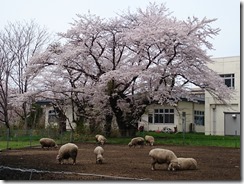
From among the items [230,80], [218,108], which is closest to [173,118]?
[218,108]

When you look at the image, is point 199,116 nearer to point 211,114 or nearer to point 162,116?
point 162,116

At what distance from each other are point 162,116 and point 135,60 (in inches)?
382

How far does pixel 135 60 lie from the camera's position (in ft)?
59.1

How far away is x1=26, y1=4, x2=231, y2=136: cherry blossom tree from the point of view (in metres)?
16.8

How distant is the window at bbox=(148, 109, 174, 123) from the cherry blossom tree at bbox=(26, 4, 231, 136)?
7.97m

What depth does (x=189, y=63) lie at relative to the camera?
684 inches

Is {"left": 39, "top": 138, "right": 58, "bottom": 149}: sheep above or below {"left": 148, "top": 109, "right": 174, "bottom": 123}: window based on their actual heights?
below

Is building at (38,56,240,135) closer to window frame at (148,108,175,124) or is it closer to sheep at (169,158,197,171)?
window frame at (148,108,175,124)

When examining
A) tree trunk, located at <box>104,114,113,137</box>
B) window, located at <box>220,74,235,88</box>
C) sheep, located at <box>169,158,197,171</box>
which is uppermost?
window, located at <box>220,74,235,88</box>

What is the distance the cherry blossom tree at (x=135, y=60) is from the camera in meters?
16.8

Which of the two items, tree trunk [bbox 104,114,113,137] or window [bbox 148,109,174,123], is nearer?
tree trunk [bbox 104,114,113,137]

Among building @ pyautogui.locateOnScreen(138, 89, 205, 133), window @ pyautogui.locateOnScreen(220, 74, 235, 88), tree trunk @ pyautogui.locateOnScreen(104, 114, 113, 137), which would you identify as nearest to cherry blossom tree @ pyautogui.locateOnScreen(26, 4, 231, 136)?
tree trunk @ pyautogui.locateOnScreen(104, 114, 113, 137)

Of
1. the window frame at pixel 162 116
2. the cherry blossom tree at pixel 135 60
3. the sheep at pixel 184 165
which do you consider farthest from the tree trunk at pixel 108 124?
the sheep at pixel 184 165

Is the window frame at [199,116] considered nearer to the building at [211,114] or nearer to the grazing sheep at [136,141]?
the building at [211,114]
